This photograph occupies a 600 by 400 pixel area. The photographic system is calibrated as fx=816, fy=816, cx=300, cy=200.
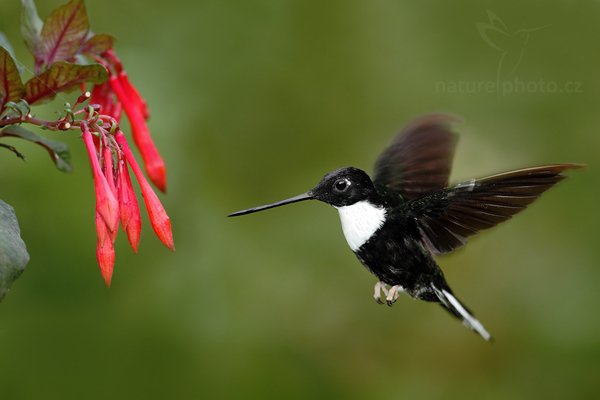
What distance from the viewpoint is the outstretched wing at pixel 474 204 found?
141 centimetres

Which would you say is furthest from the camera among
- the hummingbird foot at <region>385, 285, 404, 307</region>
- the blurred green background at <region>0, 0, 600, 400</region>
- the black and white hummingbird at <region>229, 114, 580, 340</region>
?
the blurred green background at <region>0, 0, 600, 400</region>

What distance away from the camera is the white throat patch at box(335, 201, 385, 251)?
152cm

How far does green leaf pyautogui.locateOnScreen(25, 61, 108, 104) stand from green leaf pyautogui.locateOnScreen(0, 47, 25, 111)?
0.03m

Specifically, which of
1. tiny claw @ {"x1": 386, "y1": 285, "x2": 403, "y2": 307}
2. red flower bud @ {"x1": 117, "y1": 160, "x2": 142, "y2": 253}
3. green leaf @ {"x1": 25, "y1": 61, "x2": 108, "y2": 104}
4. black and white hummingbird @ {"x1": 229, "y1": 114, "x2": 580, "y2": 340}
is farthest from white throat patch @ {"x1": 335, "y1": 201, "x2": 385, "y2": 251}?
green leaf @ {"x1": 25, "y1": 61, "x2": 108, "y2": 104}

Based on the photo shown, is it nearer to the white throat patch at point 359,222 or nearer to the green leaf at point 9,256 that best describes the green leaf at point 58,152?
the green leaf at point 9,256

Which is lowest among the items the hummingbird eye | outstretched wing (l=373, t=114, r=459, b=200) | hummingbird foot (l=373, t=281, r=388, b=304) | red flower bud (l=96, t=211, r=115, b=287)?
hummingbird foot (l=373, t=281, r=388, b=304)

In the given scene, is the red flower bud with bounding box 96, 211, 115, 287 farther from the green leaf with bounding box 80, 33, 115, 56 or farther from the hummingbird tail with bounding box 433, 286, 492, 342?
the hummingbird tail with bounding box 433, 286, 492, 342

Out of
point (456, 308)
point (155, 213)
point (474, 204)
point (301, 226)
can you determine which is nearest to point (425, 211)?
point (474, 204)

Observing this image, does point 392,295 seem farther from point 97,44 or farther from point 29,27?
point 29,27

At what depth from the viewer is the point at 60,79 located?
147cm

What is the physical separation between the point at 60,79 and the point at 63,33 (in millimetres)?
166

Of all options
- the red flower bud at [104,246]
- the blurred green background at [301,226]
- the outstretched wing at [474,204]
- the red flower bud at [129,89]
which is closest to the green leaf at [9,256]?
the red flower bud at [104,246]

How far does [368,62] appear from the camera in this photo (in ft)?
12.1

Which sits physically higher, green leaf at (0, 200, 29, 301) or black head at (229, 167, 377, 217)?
green leaf at (0, 200, 29, 301)
